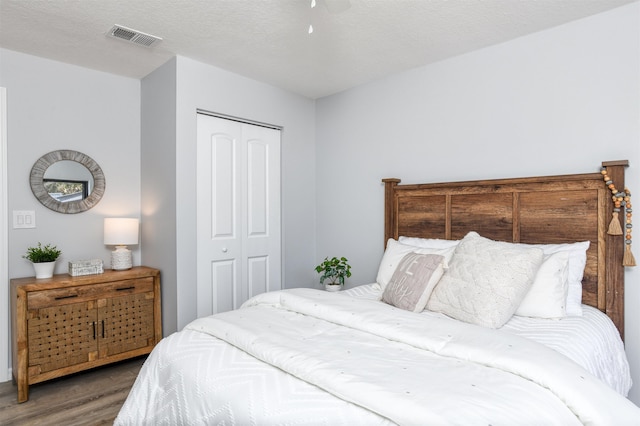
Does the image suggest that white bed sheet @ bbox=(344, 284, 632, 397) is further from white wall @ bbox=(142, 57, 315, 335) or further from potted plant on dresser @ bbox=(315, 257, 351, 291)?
white wall @ bbox=(142, 57, 315, 335)

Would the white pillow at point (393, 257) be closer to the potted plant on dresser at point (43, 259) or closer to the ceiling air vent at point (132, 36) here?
the ceiling air vent at point (132, 36)

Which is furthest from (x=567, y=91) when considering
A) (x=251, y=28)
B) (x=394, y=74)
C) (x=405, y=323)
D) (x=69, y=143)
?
(x=69, y=143)

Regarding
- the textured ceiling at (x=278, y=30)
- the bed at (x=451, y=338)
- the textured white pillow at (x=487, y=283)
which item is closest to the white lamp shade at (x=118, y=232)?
the textured ceiling at (x=278, y=30)

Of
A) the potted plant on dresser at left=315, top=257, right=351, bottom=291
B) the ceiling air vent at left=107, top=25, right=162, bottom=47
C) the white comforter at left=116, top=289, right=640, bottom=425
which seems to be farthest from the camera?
the potted plant on dresser at left=315, top=257, right=351, bottom=291

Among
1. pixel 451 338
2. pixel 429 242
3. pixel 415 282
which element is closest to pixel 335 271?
pixel 429 242

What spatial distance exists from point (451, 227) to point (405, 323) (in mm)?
1370

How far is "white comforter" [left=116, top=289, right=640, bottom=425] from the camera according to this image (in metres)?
1.09

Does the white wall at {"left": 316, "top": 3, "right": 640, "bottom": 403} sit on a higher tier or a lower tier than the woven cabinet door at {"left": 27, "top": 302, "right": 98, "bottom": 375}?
higher

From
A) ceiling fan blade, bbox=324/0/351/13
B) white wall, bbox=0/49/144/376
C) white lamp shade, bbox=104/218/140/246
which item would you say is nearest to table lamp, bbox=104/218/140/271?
white lamp shade, bbox=104/218/140/246

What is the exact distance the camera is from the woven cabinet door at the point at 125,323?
9.25 feet

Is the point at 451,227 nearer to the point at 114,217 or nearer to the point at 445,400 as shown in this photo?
the point at 445,400

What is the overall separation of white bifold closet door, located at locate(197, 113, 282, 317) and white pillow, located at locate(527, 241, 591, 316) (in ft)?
7.46

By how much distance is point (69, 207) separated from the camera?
3.05 meters

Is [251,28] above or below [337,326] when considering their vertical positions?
above
